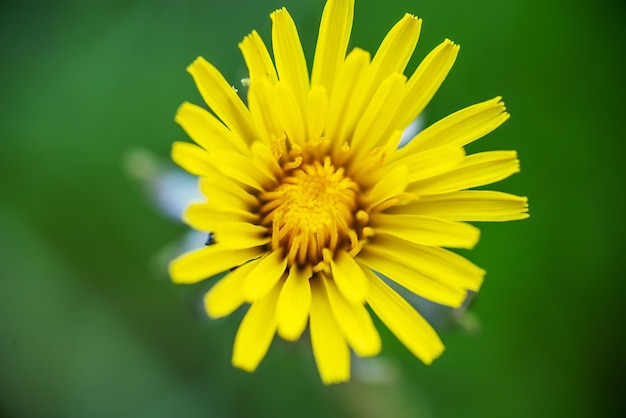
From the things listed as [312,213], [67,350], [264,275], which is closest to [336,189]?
[312,213]

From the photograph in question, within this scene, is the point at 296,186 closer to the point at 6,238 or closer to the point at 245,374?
the point at 245,374

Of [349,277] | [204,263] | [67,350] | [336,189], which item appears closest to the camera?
[204,263]

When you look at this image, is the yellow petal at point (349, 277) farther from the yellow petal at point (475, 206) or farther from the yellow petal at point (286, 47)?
the yellow petal at point (286, 47)

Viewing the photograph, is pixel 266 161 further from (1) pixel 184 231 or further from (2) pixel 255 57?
(1) pixel 184 231

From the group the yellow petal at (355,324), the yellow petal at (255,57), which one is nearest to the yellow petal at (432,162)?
the yellow petal at (355,324)

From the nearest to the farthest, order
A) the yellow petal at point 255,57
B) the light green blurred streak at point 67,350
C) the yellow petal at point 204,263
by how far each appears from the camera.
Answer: the yellow petal at point 204,263 < the yellow petal at point 255,57 < the light green blurred streak at point 67,350
